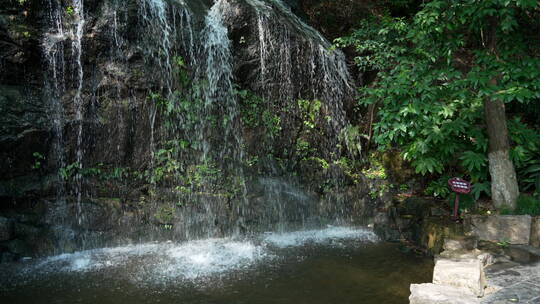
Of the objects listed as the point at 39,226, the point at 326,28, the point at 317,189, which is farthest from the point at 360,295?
the point at 326,28

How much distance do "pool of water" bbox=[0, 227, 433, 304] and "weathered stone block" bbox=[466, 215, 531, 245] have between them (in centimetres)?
97

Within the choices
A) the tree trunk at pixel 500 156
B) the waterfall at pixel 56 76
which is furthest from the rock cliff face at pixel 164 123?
the tree trunk at pixel 500 156

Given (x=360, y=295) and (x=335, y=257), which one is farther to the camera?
(x=335, y=257)

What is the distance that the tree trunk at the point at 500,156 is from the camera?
645 centimetres

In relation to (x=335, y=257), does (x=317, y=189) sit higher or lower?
higher

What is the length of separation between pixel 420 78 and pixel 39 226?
7561mm

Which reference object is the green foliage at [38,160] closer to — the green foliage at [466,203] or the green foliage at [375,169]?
the green foliage at [375,169]

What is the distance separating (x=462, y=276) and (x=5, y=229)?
7.48 meters

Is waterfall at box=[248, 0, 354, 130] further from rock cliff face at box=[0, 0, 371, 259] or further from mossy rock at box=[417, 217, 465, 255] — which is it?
mossy rock at box=[417, 217, 465, 255]

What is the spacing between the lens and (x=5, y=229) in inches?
271

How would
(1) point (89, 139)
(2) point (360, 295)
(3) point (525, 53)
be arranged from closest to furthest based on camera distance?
(2) point (360, 295), (3) point (525, 53), (1) point (89, 139)

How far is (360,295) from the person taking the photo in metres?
5.22

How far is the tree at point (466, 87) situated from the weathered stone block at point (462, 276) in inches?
87.5

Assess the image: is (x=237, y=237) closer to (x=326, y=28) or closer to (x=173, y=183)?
(x=173, y=183)
